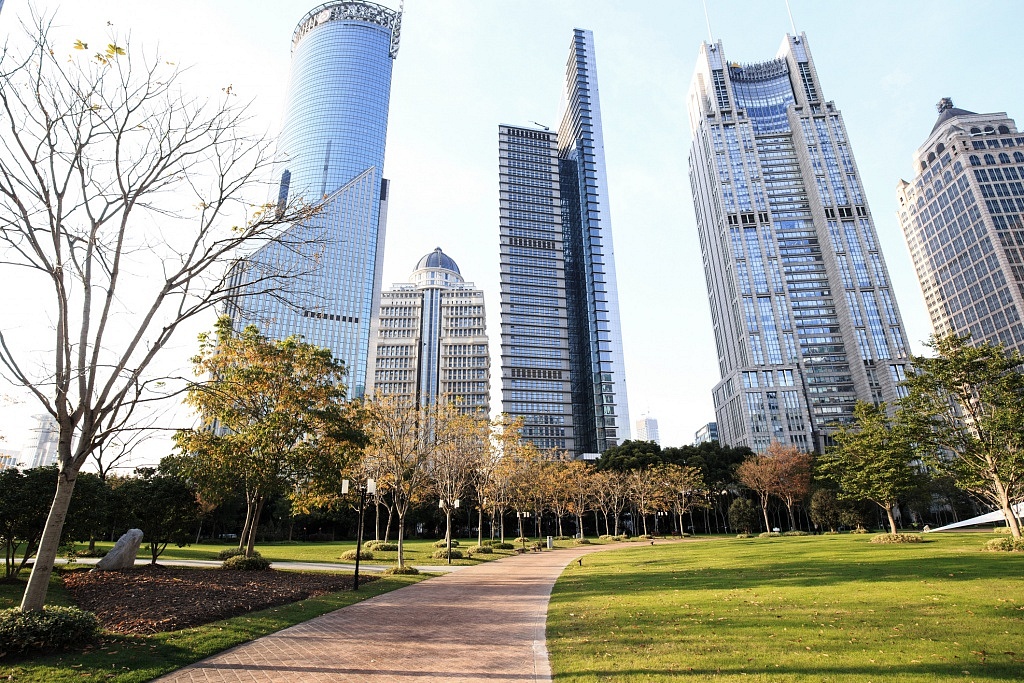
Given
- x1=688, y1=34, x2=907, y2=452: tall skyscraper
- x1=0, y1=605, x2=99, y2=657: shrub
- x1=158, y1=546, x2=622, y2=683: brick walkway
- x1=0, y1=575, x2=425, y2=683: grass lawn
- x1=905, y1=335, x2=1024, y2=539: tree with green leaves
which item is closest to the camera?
x1=0, y1=575, x2=425, y2=683: grass lawn

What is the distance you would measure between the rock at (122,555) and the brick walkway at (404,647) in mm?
12739

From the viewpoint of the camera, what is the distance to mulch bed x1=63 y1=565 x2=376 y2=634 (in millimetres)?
11406

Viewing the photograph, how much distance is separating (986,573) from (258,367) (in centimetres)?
2835

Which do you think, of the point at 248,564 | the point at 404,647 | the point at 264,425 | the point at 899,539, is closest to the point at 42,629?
the point at 404,647

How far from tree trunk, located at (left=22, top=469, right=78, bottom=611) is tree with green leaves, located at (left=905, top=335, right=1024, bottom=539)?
34574mm

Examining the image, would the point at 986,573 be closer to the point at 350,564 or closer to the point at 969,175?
the point at 350,564

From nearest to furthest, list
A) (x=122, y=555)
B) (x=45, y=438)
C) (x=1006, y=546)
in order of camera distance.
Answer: (x=122, y=555), (x=1006, y=546), (x=45, y=438)

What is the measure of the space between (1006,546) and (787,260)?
148705 mm

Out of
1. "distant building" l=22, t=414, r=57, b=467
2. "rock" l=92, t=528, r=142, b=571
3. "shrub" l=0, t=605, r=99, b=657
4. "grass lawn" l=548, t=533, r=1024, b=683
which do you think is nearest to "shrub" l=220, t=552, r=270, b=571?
"rock" l=92, t=528, r=142, b=571

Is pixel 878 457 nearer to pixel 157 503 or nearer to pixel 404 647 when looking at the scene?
pixel 404 647

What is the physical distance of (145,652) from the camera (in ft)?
28.6

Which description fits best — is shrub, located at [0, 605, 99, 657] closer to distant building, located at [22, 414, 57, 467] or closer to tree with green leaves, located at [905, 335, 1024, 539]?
distant building, located at [22, 414, 57, 467]

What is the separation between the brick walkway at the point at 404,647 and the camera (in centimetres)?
780

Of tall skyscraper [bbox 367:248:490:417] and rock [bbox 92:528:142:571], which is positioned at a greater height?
tall skyscraper [bbox 367:248:490:417]
